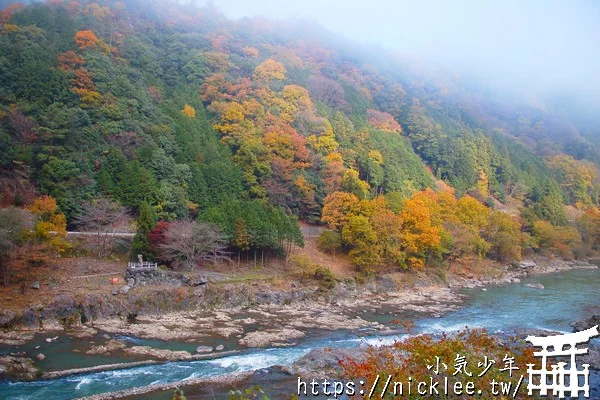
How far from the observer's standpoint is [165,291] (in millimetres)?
31609

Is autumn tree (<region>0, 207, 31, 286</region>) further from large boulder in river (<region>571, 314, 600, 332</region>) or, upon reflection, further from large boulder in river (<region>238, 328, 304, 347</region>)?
large boulder in river (<region>571, 314, 600, 332</region>)

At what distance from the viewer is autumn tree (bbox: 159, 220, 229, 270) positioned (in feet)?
113

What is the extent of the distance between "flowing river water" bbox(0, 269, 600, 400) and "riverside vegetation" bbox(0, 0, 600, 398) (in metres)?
2.64

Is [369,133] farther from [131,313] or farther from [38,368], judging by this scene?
[38,368]

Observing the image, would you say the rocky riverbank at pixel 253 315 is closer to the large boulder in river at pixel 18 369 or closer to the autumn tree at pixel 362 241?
the large boulder in river at pixel 18 369

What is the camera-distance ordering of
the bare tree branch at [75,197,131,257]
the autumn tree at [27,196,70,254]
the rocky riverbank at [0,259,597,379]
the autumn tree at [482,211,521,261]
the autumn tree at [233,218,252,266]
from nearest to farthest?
the rocky riverbank at [0,259,597,379] → the autumn tree at [27,196,70,254] → the bare tree branch at [75,197,131,257] → the autumn tree at [233,218,252,266] → the autumn tree at [482,211,521,261]

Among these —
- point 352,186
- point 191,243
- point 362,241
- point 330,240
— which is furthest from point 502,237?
point 191,243

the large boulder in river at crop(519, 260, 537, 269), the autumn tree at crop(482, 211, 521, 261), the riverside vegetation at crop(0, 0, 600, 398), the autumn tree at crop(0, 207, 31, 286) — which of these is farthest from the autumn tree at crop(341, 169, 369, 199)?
the autumn tree at crop(0, 207, 31, 286)

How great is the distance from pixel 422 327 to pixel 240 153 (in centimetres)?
2975

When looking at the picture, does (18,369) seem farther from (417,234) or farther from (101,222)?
(417,234)

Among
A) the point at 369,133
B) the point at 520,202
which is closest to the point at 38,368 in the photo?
the point at 369,133

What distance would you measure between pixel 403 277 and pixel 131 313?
2618 centimetres

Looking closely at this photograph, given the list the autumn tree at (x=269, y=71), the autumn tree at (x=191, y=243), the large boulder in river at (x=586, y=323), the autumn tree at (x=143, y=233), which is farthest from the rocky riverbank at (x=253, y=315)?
the autumn tree at (x=269, y=71)

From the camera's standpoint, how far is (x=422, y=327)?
99.9ft
